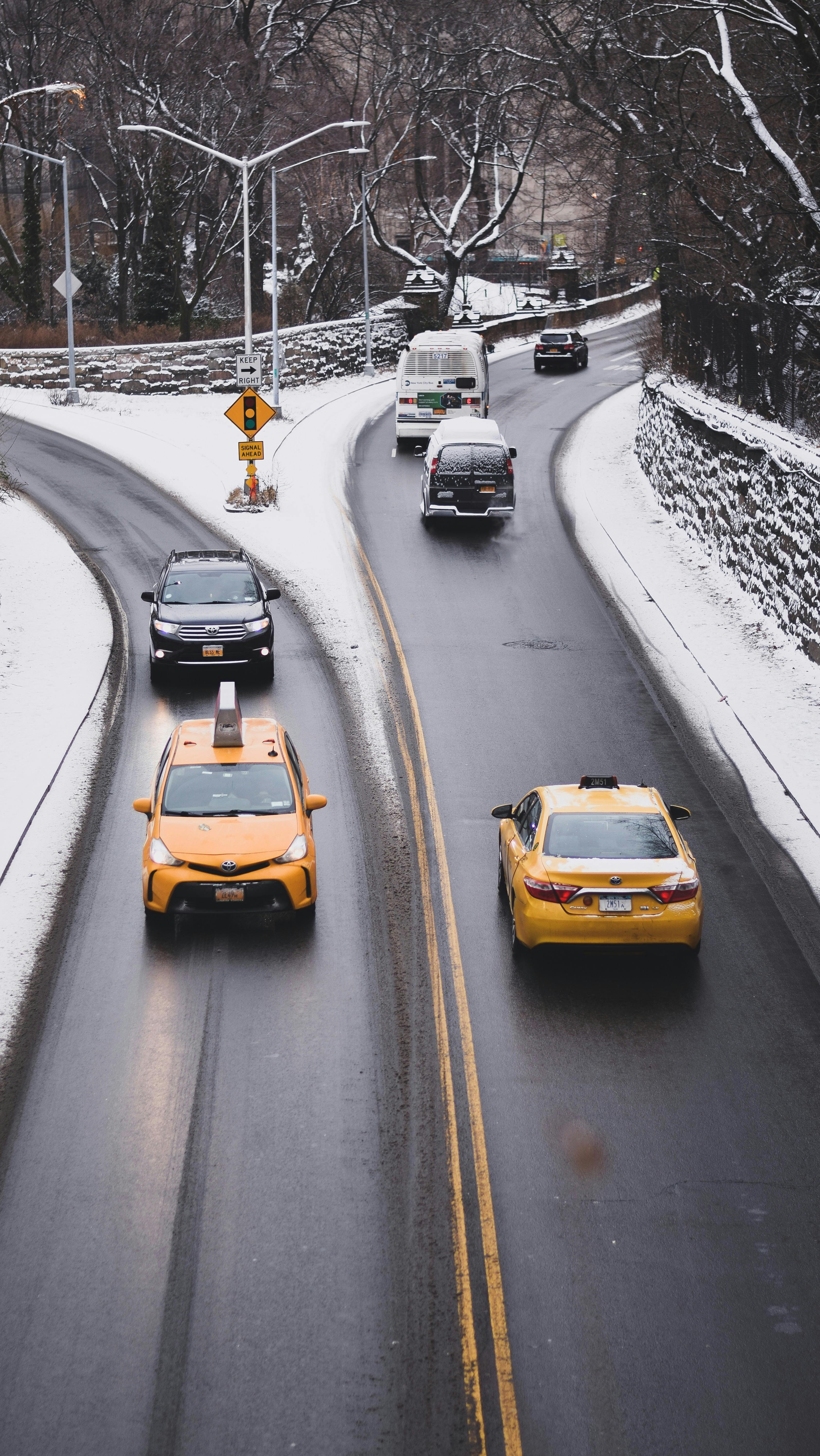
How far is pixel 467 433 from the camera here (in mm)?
31031

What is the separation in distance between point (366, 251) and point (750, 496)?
114 ft

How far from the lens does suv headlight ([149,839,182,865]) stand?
12461 mm

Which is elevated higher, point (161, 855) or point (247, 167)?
point (247, 167)

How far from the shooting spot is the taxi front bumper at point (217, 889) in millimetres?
12383

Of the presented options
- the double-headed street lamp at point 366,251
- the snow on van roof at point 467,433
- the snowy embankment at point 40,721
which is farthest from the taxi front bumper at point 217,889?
the double-headed street lamp at point 366,251

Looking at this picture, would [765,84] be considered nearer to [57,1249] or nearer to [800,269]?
[800,269]

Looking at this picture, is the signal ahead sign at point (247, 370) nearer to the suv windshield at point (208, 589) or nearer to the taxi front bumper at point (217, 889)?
the suv windshield at point (208, 589)

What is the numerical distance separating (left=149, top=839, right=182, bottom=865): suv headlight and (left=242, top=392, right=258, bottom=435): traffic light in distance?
1868 cm

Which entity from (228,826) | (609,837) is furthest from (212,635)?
(609,837)

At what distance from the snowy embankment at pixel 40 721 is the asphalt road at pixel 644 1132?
13.0 feet

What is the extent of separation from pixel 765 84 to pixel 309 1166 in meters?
25.6

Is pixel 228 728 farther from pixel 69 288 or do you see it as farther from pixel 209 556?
pixel 69 288

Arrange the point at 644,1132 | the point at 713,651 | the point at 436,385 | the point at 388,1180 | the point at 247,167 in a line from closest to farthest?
1. the point at 388,1180
2. the point at 644,1132
3. the point at 713,651
4. the point at 247,167
5. the point at 436,385

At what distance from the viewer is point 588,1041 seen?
11.0 metres
